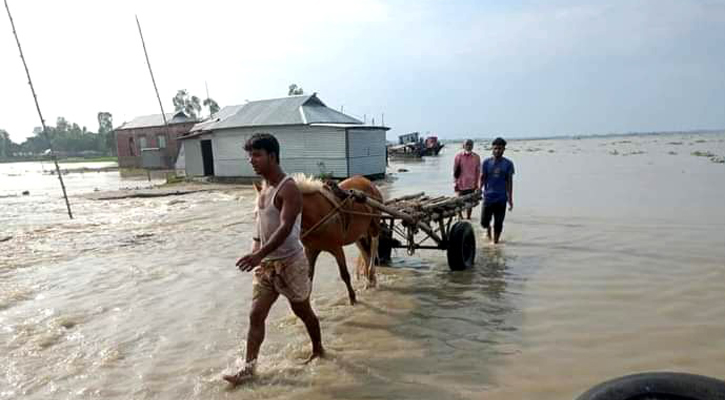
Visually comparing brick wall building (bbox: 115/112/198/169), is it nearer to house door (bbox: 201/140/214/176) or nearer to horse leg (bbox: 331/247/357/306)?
house door (bbox: 201/140/214/176)

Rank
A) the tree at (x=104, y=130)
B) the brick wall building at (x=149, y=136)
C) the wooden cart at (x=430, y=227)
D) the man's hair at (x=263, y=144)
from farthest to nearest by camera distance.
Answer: the tree at (x=104, y=130), the brick wall building at (x=149, y=136), the wooden cart at (x=430, y=227), the man's hair at (x=263, y=144)

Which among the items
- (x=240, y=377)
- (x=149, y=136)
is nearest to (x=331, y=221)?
(x=240, y=377)

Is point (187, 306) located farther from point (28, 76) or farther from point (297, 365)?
point (28, 76)

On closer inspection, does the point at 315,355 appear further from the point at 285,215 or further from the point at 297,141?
the point at 297,141

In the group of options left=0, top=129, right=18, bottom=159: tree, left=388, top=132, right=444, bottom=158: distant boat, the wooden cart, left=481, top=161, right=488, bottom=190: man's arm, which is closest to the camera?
the wooden cart

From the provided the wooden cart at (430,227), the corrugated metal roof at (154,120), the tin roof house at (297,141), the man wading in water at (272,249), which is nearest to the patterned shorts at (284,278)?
the man wading in water at (272,249)

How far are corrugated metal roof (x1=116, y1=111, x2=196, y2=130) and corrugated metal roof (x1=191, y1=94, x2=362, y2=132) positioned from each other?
17.8 metres

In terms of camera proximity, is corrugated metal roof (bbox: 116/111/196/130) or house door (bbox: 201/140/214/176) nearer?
house door (bbox: 201/140/214/176)

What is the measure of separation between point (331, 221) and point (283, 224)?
1489mm

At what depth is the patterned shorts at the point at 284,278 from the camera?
12.2 feet

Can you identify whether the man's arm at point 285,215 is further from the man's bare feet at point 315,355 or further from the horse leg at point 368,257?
the horse leg at point 368,257

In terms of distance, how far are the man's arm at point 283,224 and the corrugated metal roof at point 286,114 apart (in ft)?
66.3

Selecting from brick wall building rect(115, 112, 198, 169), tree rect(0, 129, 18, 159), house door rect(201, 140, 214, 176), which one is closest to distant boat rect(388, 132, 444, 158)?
brick wall building rect(115, 112, 198, 169)

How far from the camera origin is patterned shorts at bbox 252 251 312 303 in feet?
12.2
